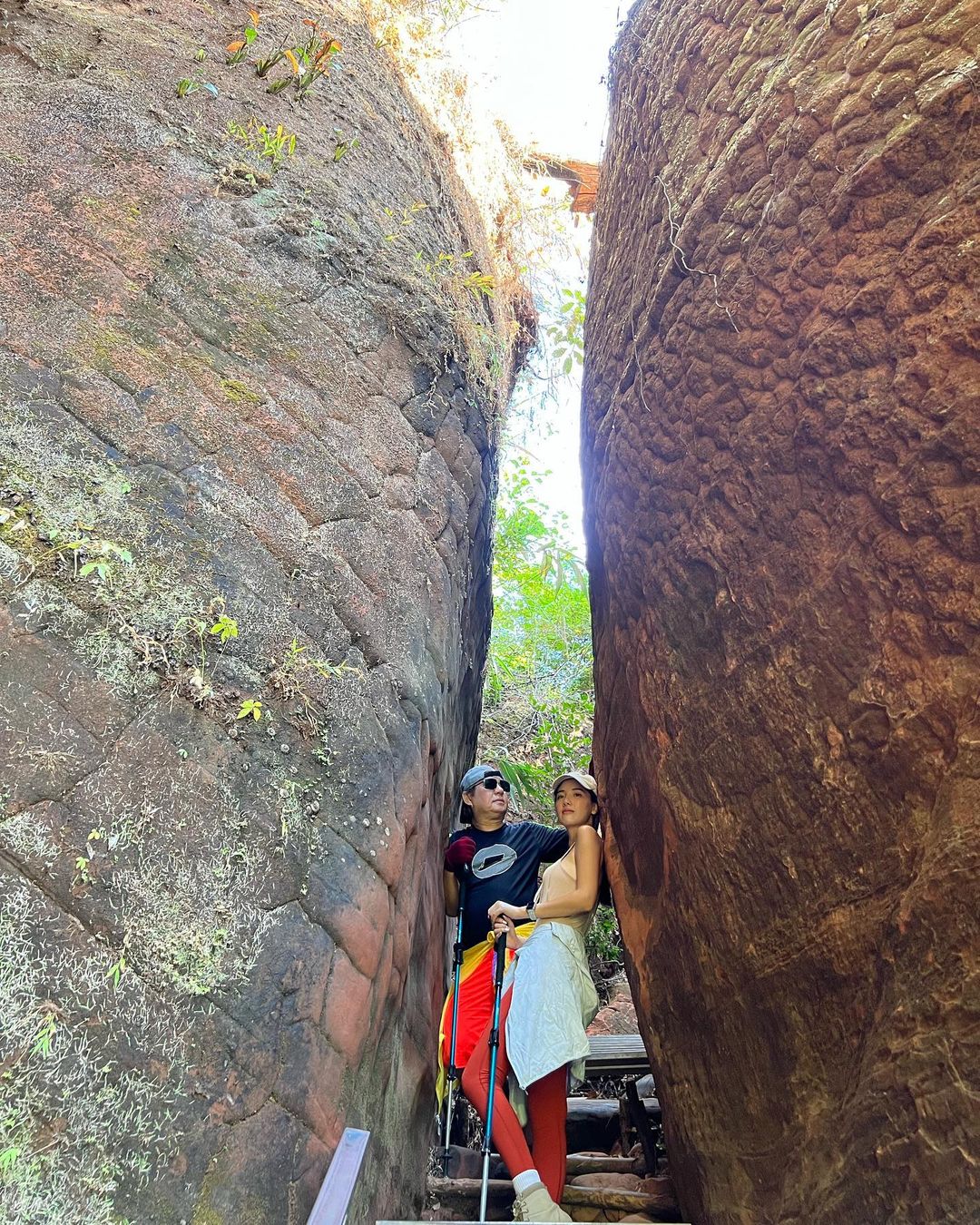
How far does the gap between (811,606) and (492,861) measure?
2.58m

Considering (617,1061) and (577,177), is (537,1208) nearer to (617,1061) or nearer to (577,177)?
(617,1061)

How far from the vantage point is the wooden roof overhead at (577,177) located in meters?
8.13

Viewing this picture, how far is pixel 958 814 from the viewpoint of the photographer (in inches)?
69.8

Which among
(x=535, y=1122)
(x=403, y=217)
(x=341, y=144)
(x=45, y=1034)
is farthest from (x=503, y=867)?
(x=341, y=144)

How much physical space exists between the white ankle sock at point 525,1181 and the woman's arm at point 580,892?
0.98 meters

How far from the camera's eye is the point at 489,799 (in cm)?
441

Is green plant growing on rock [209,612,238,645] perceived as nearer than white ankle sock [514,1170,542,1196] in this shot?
Yes

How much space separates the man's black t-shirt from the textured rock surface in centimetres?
27

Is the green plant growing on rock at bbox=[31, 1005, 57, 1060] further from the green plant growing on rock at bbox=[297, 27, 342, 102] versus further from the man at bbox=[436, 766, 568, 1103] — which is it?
the green plant growing on rock at bbox=[297, 27, 342, 102]

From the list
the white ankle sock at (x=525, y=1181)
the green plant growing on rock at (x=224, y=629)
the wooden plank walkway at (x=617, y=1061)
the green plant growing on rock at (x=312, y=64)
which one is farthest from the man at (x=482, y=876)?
the green plant growing on rock at (x=312, y=64)

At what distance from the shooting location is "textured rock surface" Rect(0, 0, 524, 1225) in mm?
1665

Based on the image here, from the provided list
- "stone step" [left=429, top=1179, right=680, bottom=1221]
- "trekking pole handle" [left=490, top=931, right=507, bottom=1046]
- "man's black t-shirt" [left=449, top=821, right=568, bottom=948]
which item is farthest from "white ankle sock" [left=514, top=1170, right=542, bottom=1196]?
"man's black t-shirt" [left=449, top=821, right=568, bottom=948]

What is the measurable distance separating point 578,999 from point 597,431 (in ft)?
8.89

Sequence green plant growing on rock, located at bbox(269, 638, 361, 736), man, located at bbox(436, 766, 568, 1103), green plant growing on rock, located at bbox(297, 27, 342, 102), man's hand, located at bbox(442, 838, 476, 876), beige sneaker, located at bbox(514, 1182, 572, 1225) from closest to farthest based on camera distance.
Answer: green plant growing on rock, located at bbox(269, 638, 361, 736), beige sneaker, located at bbox(514, 1182, 572, 1225), man, located at bbox(436, 766, 568, 1103), green plant growing on rock, located at bbox(297, 27, 342, 102), man's hand, located at bbox(442, 838, 476, 876)
